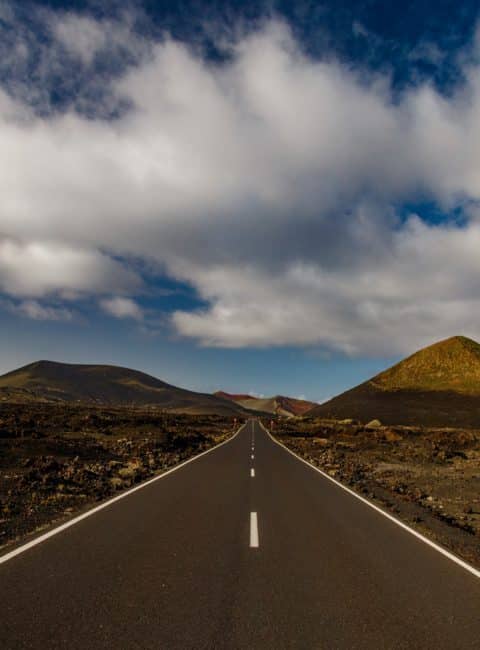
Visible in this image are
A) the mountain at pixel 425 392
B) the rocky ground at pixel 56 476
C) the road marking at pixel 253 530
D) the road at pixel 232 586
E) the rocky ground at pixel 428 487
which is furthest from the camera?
the mountain at pixel 425 392

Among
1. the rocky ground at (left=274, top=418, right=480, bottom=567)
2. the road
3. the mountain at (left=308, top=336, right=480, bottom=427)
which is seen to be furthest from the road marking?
the mountain at (left=308, top=336, right=480, bottom=427)

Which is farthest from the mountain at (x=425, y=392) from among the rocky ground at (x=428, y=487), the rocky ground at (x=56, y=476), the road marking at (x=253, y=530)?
the road marking at (x=253, y=530)

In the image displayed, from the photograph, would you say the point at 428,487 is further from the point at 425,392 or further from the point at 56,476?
the point at 425,392

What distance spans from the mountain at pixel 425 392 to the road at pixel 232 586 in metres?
83.5

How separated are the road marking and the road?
0.12ft

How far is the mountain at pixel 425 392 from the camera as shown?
89375 millimetres

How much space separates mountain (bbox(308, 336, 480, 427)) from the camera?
89375 mm

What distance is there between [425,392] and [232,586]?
111926mm

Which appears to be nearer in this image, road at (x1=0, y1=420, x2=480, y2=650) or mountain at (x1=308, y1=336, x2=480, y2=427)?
road at (x1=0, y1=420, x2=480, y2=650)

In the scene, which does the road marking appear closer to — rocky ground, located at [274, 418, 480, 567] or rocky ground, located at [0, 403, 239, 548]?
rocky ground, located at [274, 418, 480, 567]

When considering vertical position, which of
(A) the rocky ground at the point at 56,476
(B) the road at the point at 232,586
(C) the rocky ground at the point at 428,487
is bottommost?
(C) the rocky ground at the point at 428,487

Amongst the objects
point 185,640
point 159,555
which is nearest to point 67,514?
point 159,555

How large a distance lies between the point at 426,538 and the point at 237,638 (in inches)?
251

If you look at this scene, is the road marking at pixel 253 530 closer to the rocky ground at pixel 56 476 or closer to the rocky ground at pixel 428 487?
the rocky ground at pixel 428 487
